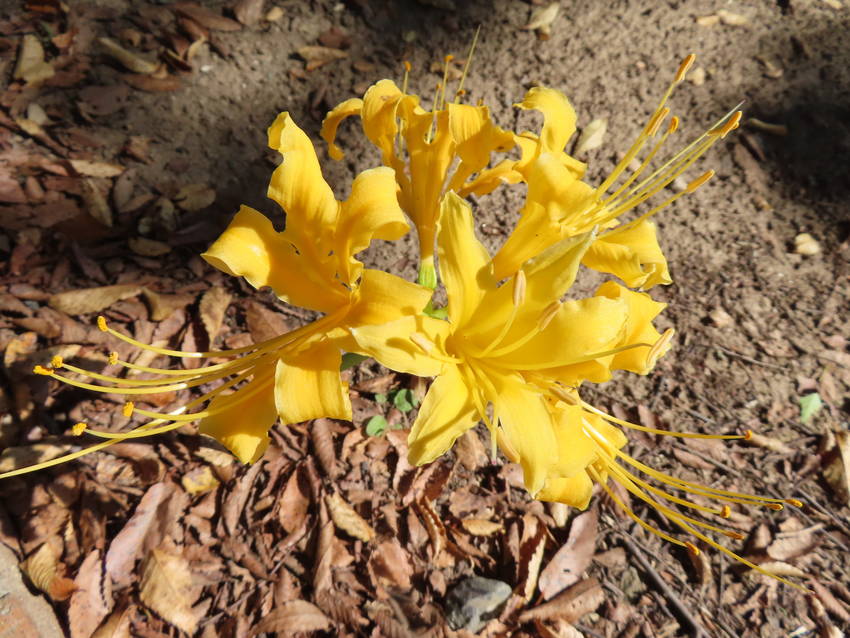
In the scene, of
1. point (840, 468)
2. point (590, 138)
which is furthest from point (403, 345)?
point (590, 138)

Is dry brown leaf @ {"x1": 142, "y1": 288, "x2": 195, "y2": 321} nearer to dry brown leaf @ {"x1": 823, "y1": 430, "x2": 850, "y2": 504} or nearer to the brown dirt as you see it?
the brown dirt

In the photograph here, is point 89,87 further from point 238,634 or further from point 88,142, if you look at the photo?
point 238,634

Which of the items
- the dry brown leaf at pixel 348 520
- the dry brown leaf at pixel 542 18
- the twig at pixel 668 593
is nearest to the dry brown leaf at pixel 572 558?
the twig at pixel 668 593

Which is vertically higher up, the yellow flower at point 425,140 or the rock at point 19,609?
the yellow flower at point 425,140

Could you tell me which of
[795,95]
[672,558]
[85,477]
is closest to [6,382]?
[85,477]

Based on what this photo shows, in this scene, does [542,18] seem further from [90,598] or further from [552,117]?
[90,598]

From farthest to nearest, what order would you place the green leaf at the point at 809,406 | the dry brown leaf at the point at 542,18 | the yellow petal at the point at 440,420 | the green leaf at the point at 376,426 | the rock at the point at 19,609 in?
the dry brown leaf at the point at 542,18 → the green leaf at the point at 809,406 → the green leaf at the point at 376,426 → the rock at the point at 19,609 → the yellow petal at the point at 440,420

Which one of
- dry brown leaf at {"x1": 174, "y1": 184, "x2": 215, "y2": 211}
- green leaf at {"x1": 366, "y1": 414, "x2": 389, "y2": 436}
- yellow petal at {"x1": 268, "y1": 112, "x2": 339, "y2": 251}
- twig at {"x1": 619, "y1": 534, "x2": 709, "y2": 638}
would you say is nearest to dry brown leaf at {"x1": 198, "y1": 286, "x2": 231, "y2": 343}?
dry brown leaf at {"x1": 174, "y1": 184, "x2": 215, "y2": 211}

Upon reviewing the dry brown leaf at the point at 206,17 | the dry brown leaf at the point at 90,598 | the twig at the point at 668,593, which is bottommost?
the dry brown leaf at the point at 90,598

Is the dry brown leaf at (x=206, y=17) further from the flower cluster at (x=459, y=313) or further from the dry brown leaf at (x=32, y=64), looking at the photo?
the flower cluster at (x=459, y=313)
